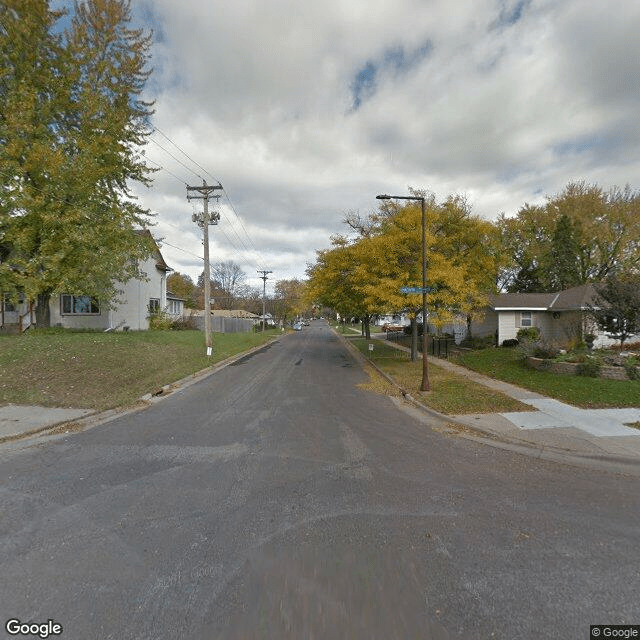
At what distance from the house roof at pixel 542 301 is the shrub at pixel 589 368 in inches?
462

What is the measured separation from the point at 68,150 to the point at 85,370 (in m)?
13.3

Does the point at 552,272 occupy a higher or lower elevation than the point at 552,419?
higher

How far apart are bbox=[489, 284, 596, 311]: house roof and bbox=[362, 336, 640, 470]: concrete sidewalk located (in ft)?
50.5

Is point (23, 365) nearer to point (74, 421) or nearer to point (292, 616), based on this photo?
point (74, 421)

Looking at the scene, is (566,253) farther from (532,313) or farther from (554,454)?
(554,454)

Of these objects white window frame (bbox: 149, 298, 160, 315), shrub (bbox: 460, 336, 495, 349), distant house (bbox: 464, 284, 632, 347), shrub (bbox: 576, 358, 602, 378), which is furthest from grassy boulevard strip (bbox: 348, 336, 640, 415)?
white window frame (bbox: 149, 298, 160, 315)

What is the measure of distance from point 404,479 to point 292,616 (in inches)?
96.5

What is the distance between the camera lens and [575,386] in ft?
30.4

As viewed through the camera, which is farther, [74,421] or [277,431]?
[74,421]

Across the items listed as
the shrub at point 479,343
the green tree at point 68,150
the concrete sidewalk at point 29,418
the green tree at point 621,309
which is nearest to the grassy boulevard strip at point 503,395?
the green tree at point 621,309

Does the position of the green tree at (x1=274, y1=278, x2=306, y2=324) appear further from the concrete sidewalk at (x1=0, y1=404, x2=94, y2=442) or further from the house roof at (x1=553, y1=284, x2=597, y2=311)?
the concrete sidewalk at (x1=0, y1=404, x2=94, y2=442)

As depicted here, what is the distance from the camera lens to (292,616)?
2400mm

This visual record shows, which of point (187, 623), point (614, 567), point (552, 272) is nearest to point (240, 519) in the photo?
point (187, 623)

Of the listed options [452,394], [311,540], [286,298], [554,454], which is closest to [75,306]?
[452,394]
